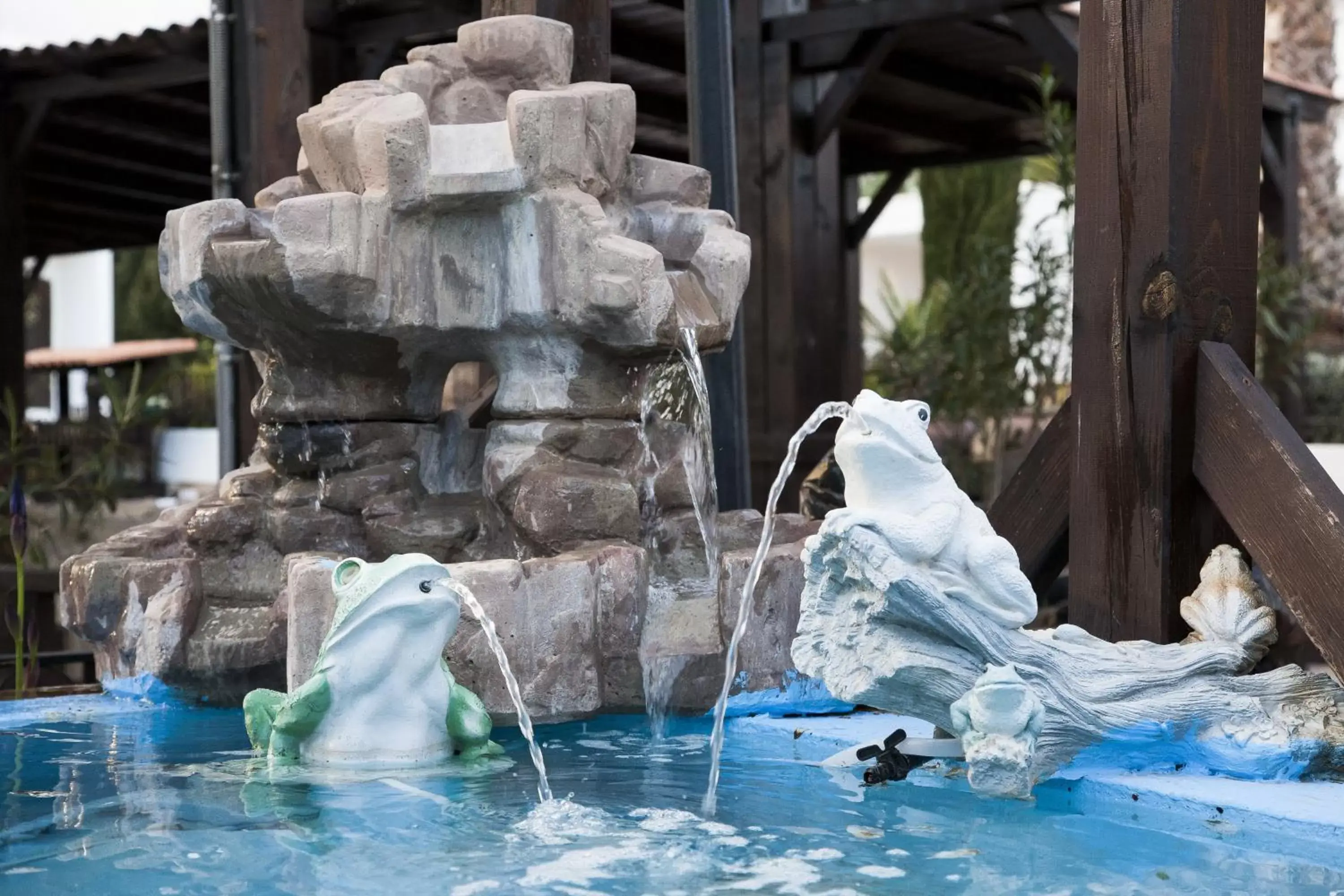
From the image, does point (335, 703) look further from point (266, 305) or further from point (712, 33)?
point (712, 33)

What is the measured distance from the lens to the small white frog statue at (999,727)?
3.09 meters

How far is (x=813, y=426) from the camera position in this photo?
3.60m

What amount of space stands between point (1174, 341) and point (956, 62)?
6.65m

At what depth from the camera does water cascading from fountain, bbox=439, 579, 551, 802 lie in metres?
3.54

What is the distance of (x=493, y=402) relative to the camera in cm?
492

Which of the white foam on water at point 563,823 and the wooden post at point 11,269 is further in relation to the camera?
the wooden post at point 11,269

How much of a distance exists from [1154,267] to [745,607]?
124 centimetres

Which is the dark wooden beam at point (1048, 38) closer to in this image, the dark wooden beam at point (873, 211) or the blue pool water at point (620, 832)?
the dark wooden beam at point (873, 211)

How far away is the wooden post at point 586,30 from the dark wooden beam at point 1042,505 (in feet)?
8.83

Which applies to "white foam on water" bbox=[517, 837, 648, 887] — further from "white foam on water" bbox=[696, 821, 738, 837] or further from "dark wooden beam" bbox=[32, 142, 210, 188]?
"dark wooden beam" bbox=[32, 142, 210, 188]

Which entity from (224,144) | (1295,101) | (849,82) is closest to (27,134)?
(224,144)

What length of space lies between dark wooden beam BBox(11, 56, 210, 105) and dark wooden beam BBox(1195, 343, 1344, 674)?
683 cm

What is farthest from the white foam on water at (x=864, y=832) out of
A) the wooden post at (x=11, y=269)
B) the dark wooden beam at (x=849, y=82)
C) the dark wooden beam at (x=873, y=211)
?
the dark wooden beam at (x=873, y=211)

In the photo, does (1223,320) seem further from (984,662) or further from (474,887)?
(474,887)
